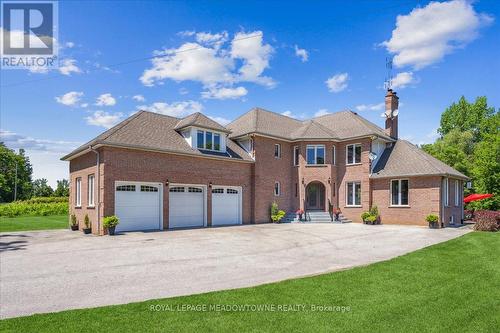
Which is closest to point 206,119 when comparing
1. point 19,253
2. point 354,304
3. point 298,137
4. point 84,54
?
point 298,137

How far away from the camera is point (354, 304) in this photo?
6.54m

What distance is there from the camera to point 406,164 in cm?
2425

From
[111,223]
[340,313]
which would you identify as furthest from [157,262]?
[111,223]

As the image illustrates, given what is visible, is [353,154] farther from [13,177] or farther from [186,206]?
[13,177]

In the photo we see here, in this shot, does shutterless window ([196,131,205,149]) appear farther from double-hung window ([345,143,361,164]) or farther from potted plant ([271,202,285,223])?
double-hung window ([345,143,361,164])

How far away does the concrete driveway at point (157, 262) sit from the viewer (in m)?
7.42

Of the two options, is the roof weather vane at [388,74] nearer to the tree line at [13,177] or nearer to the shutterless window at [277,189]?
the shutterless window at [277,189]

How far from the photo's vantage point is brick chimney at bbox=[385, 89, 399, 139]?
27812mm

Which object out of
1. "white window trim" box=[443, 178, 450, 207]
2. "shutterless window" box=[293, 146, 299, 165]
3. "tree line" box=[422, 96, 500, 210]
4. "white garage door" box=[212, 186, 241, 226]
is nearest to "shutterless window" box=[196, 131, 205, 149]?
"white garage door" box=[212, 186, 241, 226]

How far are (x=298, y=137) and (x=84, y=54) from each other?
16.9 m

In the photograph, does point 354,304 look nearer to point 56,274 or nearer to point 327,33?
point 56,274

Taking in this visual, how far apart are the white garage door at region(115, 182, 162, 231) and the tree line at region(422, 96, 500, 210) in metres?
28.8

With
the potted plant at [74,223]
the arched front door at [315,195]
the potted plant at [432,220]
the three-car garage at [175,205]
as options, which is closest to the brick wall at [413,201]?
the potted plant at [432,220]

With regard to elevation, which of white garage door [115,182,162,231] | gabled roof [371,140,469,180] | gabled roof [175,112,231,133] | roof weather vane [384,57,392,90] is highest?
roof weather vane [384,57,392,90]
